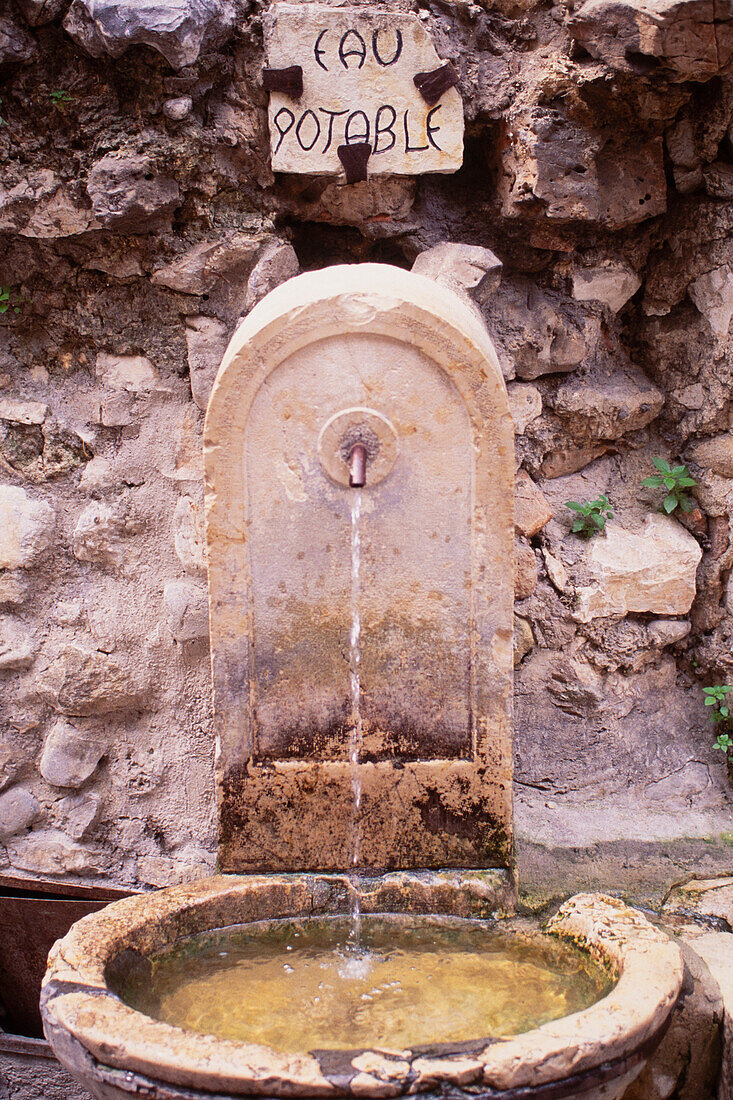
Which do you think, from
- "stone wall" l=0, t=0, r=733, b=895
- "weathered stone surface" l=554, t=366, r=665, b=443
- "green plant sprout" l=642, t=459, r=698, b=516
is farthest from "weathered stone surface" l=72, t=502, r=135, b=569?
"green plant sprout" l=642, t=459, r=698, b=516

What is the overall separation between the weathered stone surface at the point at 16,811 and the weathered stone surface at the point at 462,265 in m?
2.28

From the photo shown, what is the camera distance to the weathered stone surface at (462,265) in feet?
9.42

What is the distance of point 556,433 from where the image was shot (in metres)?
3.18

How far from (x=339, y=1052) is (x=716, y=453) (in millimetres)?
2366

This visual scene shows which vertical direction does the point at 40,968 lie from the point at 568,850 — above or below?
below

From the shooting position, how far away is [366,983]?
201 centimetres

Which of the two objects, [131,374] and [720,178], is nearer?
[720,178]

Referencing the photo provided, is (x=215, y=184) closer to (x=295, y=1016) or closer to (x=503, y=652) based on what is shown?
(x=503, y=652)

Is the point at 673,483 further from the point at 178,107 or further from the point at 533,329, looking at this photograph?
the point at 178,107

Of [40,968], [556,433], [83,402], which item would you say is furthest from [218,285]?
[40,968]

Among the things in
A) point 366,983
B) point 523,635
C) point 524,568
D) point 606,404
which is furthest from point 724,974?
point 606,404

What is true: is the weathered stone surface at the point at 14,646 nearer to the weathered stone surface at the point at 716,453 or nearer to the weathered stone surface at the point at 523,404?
the weathered stone surface at the point at 523,404

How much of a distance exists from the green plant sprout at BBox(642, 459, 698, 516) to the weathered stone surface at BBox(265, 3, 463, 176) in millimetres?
1295

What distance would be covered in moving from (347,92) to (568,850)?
2.51m
